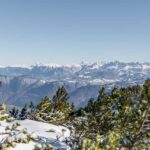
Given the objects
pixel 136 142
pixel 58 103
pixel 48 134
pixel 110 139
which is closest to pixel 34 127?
pixel 48 134

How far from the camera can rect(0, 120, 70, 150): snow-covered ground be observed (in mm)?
31647

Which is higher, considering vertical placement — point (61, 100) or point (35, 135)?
point (35, 135)

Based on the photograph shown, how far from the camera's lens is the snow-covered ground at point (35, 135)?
104ft

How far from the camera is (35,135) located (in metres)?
38.8

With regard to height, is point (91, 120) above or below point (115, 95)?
below

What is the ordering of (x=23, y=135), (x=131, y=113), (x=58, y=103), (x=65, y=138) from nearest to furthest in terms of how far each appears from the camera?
(x=23, y=135) → (x=131, y=113) → (x=65, y=138) → (x=58, y=103)

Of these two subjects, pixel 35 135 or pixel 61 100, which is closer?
pixel 35 135

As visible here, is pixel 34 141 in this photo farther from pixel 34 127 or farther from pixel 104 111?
pixel 104 111

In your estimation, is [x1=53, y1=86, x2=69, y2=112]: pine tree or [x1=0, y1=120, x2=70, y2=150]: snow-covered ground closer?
[x1=0, y1=120, x2=70, y2=150]: snow-covered ground

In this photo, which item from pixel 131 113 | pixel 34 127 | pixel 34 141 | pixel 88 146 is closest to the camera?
pixel 88 146

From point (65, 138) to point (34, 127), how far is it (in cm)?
600

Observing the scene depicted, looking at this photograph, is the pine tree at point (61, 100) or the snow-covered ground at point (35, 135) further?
the pine tree at point (61, 100)

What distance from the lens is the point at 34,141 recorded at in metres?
36.2

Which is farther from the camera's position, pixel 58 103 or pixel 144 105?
pixel 58 103
